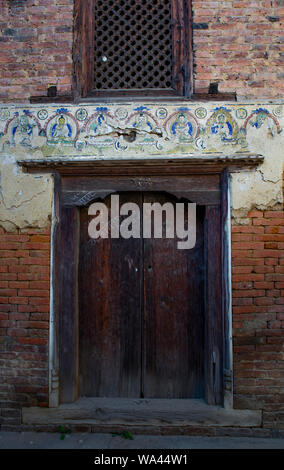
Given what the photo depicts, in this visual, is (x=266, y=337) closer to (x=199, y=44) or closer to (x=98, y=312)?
(x=98, y=312)

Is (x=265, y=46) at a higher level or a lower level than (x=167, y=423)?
higher

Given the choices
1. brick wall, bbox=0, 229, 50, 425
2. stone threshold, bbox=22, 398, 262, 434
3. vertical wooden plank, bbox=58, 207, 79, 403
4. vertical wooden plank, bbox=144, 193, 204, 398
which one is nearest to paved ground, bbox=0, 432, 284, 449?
stone threshold, bbox=22, 398, 262, 434

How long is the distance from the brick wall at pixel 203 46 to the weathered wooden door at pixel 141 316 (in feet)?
4.54

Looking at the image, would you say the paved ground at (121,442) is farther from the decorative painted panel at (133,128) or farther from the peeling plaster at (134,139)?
the decorative painted panel at (133,128)

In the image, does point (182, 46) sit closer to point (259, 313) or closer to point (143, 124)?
point (143, 124)

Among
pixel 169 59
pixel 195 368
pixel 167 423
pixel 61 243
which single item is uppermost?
pixel 169 59

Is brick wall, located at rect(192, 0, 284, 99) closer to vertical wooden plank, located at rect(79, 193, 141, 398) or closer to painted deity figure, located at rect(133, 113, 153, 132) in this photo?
painted deity figure, located at rect(133, 113, 153, 132)

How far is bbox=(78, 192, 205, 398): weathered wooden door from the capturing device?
13.4 feet

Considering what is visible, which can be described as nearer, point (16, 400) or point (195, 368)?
point (16, 400)

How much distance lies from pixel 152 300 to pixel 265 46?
2877mm

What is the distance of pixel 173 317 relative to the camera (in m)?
4.11

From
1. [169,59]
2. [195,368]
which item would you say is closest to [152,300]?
[195,368]

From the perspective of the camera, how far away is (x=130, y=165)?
3943mm

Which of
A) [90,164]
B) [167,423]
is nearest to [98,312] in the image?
[167,423]
